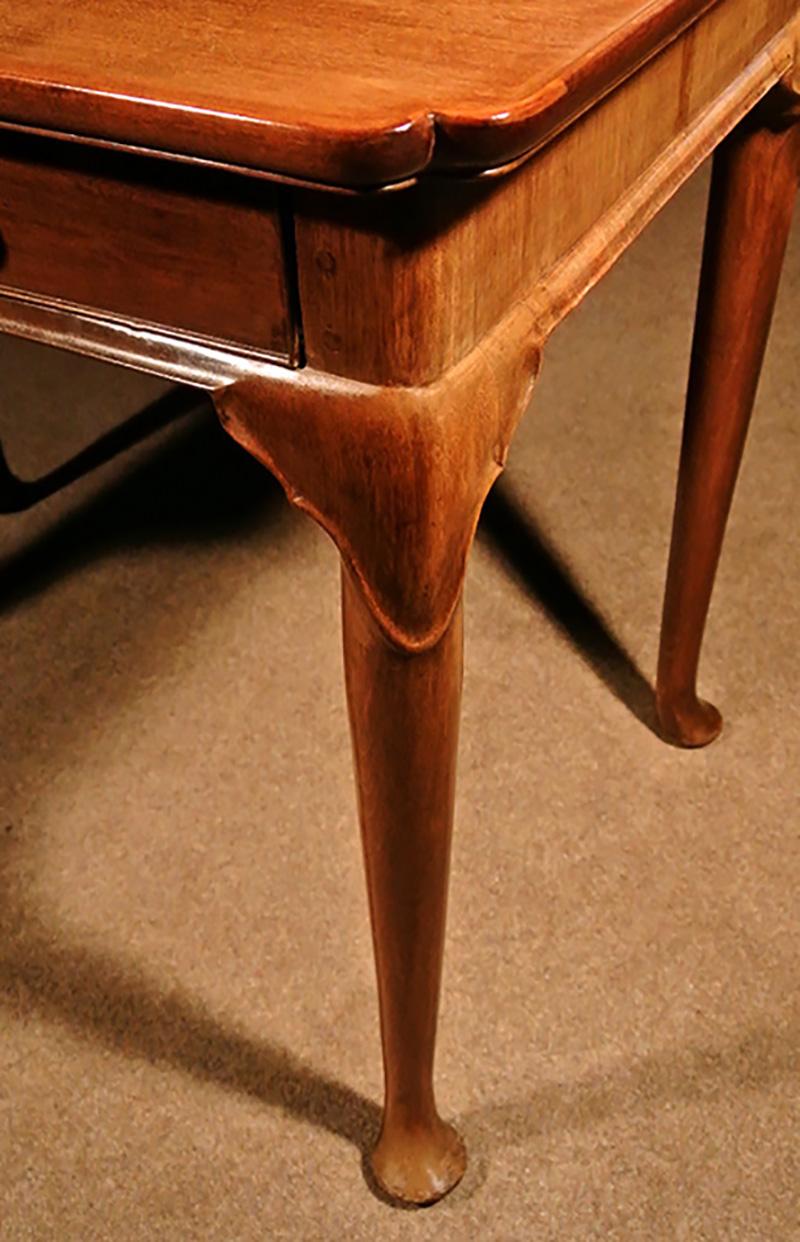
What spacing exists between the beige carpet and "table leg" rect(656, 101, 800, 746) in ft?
0.27

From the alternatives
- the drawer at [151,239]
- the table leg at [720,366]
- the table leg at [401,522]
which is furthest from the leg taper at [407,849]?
the table leg at [720,366]

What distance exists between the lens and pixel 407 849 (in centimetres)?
60

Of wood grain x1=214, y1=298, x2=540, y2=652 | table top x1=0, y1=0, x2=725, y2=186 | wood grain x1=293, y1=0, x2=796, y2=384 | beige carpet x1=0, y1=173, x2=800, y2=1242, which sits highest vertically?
table top x1=0, y1=0, x2=725, y2=186

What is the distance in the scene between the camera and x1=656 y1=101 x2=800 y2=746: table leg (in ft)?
2.61

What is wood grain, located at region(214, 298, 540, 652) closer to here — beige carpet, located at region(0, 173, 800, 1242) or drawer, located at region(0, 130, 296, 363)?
drawer, located at region(0, 130, 296, 363)

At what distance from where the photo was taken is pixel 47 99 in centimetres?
44

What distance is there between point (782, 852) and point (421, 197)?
26.5 inches

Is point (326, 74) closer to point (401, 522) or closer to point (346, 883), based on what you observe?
point (401, 522)

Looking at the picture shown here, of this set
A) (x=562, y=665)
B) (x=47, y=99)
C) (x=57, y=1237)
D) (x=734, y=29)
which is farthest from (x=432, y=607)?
Answer: (x=562, y=665)

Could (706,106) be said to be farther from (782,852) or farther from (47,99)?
(782,852)

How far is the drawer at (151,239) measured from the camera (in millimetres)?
451

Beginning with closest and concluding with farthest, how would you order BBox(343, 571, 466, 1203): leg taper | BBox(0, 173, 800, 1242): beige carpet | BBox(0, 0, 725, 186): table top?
1. BBox(0, 0, 725, 186): table top
2. BBox(343, 571, 466, 1203): leg taper
3. BBox(0, 173, 800, 1242): beige carpet

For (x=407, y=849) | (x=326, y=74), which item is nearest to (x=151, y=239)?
(x=326, y=74)

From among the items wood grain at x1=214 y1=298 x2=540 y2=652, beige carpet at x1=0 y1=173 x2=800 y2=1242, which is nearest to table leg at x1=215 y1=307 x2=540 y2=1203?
wood grain at x1=214 y1=298 x2=540 y2=652
